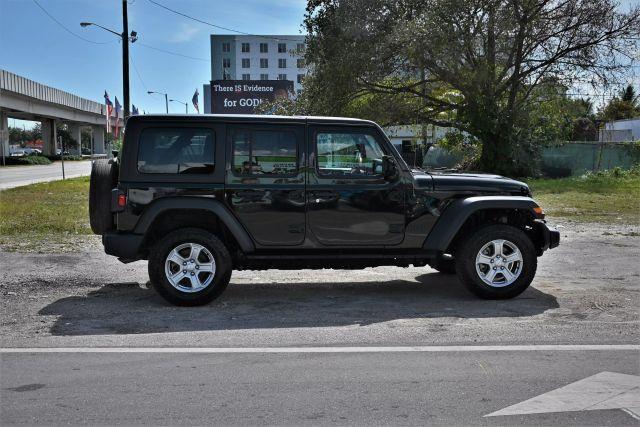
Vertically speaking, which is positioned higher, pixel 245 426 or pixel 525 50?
pixel 525 50

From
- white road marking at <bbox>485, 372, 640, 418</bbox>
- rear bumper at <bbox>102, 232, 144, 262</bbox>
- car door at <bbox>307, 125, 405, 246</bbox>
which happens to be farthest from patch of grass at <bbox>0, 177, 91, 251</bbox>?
white road marking at <bbox>485, 372, 640, 418</bbox>

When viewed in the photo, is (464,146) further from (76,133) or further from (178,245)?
(76,133)

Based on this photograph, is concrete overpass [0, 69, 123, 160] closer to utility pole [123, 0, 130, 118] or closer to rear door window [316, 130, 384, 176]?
utility pole [123, 0, 130, 118]

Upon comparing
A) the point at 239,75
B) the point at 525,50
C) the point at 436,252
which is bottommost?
the point at 436,252

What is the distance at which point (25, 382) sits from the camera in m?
4.54

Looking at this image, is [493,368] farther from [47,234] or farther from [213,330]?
[47,234]

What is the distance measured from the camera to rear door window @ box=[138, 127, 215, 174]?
21.9ft

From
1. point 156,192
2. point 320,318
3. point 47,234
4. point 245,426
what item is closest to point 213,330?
point 320,318

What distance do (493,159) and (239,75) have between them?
287 feet

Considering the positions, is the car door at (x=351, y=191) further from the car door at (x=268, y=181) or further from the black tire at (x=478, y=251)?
the black tire at (x=478, y=251)

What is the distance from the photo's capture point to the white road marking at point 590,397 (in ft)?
13.3

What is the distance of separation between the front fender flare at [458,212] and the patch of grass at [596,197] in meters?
8.21

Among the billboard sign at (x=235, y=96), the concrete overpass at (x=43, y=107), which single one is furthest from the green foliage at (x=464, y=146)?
the concrete overpass at (x=43, y=107)

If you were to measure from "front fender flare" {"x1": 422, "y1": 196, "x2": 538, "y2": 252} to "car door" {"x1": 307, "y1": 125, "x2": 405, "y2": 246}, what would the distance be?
0.37 metres
